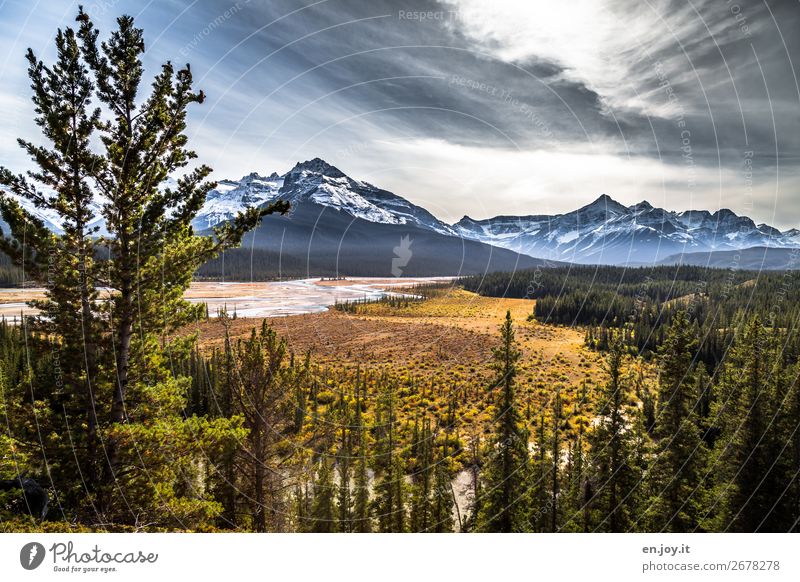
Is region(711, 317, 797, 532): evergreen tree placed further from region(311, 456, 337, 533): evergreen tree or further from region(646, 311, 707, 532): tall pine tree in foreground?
region(311, 456, 337, 533): evergreen tree

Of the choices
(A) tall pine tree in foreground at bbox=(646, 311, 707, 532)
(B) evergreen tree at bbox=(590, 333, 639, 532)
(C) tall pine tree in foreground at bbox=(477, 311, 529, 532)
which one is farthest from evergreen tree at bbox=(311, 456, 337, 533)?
(A) tall pine tree in foreground at bbox=(646, 311, 707, 532)

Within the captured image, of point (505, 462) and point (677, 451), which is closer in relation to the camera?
point (505, 462)

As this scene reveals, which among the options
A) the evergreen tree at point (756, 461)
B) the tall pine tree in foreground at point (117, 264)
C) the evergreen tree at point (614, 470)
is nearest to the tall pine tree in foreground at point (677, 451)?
the evergreen tree at point (614, 470)

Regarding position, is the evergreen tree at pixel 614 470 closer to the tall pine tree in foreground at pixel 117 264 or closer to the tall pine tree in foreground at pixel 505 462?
the tall pine tree in foreground at pixel 505 462

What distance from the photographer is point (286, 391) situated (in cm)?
756

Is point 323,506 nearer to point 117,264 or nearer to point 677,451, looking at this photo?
point 117,264

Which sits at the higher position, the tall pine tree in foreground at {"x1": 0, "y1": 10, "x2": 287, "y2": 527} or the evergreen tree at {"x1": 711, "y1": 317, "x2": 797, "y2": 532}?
the tall pine tree in foreground at {"x1": 0, "y1": 10, "x2": 287, "y2": 527}

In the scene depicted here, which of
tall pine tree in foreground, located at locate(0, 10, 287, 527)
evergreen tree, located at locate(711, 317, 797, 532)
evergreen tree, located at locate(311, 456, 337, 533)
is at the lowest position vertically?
evergreen tree, located at locate(311, 456, 337, 533)

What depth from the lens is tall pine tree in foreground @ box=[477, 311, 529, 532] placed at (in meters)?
8.61

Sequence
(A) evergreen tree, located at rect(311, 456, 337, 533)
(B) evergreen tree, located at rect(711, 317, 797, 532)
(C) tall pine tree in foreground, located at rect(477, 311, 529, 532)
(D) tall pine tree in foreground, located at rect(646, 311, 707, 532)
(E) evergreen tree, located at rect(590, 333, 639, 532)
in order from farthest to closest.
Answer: (D) tall pine tree in foreground, located at rect(646, 311, 707, 532) < (A) evergreen tree, located at rect(311, 456, 337, 533) < (C) tall pine tree in foreground, located at rect(477, 311, 529, 532) < (E) evergreen tree, located at rect(590, 333, 639, 532) < (B) evergreen tree, located at rect(711, 317, 797, 532)

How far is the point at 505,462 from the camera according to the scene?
8.77 m

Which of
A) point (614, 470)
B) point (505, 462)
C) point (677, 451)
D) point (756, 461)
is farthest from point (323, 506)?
point (756, 461)

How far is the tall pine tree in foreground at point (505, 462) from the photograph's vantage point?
861 centimetres

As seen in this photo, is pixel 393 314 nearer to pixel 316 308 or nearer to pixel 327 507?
pixel 316 308
